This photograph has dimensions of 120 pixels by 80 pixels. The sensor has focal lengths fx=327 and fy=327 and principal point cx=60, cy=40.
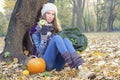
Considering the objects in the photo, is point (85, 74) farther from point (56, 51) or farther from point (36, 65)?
point (36, 65)

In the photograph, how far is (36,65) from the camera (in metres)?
5.16

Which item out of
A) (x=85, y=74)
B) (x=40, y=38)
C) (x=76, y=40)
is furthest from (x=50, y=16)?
(x=85, y=74)

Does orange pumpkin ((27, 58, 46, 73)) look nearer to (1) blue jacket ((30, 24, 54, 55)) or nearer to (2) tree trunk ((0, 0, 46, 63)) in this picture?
(1) blue jacket ((30, 24, 54, 55))

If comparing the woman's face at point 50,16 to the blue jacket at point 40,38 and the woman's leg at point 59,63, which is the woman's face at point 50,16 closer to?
the blue jacket at point 40,38

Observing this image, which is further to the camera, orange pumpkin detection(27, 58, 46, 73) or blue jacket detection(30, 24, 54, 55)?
blue jacket detection(30, 24, 54, 55)

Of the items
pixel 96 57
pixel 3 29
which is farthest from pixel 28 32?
pixel 3 29

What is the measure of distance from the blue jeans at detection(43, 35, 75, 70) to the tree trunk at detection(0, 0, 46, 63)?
0.86 m

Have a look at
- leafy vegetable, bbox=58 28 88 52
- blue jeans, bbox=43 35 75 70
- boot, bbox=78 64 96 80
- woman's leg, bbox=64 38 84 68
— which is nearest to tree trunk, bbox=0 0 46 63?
blue jeans, bbox=43 35 75 70

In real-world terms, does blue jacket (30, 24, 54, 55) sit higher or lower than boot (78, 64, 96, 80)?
higher

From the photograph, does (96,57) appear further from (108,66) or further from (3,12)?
(3,12)

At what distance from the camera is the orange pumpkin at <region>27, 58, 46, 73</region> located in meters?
5.19

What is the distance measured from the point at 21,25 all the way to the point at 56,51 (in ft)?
4.04

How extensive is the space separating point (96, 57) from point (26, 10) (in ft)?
5.61

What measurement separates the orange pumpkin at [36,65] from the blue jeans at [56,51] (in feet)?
0.26
